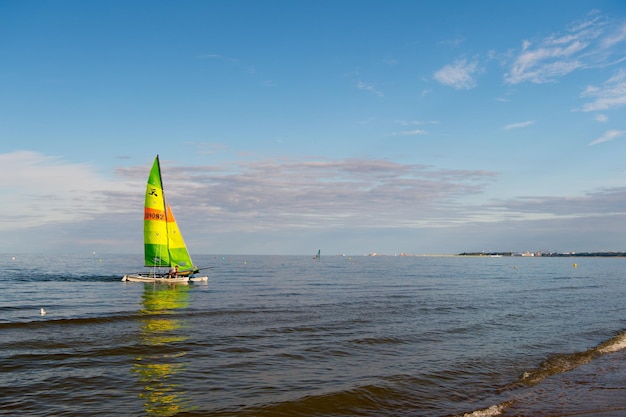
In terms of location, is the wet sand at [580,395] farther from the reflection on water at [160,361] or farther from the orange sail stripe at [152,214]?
the orange sail stripe at [152,214]

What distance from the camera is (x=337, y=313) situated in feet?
110

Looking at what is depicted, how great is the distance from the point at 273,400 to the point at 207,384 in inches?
115

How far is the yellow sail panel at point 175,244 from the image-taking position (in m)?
63.9

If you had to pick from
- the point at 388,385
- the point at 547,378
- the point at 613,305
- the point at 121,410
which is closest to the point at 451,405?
the point at 388,385

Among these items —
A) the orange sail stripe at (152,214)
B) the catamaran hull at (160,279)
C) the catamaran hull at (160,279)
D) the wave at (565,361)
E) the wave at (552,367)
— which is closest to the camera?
the wave at (552,367)

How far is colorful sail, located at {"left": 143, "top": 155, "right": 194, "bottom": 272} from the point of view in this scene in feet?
202

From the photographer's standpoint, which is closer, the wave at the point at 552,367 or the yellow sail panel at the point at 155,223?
the wave at the point at 552,367

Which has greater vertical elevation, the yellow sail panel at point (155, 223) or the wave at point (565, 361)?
the yellow sail panel at point (155, 223)

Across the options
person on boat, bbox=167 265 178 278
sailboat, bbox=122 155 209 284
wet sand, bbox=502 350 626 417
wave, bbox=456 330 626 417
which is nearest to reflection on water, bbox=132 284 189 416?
wave, bbox=456 330 626 417

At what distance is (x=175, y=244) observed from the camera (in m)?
64.4

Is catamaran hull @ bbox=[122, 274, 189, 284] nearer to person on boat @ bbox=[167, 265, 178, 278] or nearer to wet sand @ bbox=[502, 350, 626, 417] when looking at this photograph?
person on boat @ bbox=[167, 265, 178, 278]

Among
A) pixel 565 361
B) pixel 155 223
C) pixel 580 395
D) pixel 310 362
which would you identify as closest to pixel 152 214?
pixel 155 223

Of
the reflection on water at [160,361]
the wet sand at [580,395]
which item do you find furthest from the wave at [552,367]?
the reflection on water at [160,361]

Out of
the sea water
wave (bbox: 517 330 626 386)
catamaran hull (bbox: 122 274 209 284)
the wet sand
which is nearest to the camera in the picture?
the wet sand
